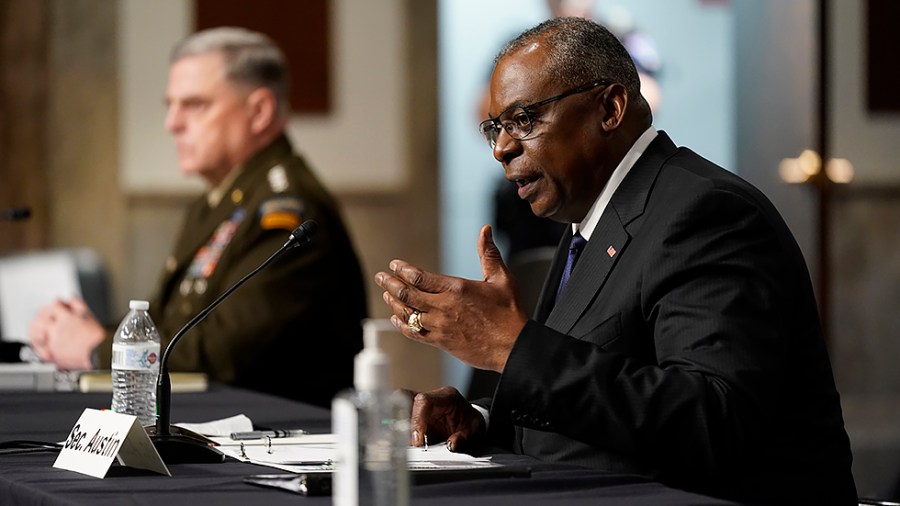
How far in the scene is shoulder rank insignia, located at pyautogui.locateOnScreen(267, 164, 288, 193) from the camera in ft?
14.0

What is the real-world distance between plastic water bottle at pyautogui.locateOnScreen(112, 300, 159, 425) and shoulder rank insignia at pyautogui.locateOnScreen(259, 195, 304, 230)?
1327 mm

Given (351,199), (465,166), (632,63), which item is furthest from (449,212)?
(632,63)

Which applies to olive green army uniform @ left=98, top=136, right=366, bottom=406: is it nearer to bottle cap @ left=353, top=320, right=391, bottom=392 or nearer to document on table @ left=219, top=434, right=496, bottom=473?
document on table @ left=219, top=434, right=496, bottom=473

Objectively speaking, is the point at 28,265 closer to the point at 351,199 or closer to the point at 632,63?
the point at 351,199

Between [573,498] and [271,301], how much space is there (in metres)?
2.36

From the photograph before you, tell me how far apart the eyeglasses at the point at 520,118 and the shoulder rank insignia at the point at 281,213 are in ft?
5.69

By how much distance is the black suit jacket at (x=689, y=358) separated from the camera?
200 centimetres

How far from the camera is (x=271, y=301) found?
4012 millimetres

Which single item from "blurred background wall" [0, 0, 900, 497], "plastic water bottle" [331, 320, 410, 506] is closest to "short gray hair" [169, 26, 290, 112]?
"blurred background wall" [0, 0, 900, 497]

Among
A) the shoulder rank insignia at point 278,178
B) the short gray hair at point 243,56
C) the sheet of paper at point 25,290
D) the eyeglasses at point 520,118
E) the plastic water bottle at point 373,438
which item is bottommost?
the sheet of paper at point 25,290

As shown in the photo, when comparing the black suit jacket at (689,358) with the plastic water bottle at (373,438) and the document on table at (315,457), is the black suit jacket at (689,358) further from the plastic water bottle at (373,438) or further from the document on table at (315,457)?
the plastic water bottle at (373,438)

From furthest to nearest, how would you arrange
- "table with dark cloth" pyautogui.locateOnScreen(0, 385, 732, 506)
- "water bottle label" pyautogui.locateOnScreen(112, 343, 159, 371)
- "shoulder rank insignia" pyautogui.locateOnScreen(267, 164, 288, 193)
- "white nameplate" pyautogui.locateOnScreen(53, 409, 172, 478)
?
"shoulder rank insignia" pyautogui.locateOnScreen(267, 164, 288, 193), "water bottle label" pyautogui.locateOnScreen(112, 343, 159, 371), "white nameplate" pyautogui.locateOnScreen(53, 409, 172, 478), "table with dark cloth" pyautogui.locateOnScreen(0, 385, 732, 506)

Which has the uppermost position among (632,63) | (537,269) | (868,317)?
(632,63)

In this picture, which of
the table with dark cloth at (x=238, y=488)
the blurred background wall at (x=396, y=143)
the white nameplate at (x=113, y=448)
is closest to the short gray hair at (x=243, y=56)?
the blurred background wall at (x=396, y=143)
